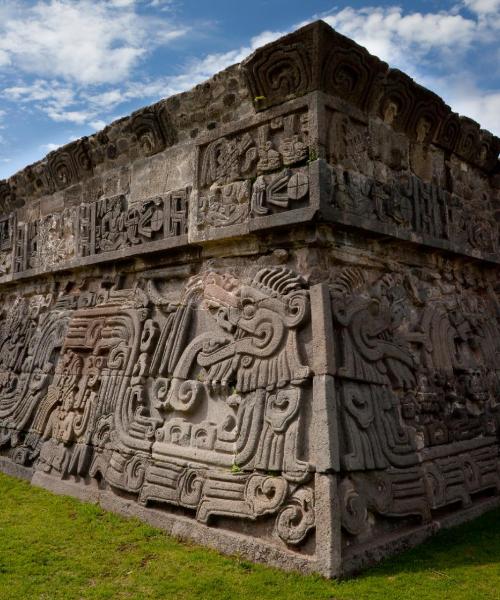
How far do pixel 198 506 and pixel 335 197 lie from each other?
97.0 inches

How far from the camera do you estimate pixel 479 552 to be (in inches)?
157

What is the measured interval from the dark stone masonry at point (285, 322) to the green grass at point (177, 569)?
0.16 m

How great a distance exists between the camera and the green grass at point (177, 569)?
3.36 meters

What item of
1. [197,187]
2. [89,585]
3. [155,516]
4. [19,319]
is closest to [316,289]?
[197,187]

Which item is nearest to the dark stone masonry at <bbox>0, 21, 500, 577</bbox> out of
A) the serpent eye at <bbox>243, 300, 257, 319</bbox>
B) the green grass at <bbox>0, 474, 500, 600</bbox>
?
the serpent eye at <bbox>243, 300, 257, 319</bbox>

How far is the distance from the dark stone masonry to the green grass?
0.16 m

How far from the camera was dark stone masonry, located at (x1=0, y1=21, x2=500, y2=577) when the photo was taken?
396cm

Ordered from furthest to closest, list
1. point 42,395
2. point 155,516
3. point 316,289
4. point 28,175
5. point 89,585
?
point 28,175, point 42,395, point 155,516, point 316,289, point 89,585

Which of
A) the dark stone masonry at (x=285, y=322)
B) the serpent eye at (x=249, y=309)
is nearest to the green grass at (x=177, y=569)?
the dark stone masonry at (x=285, y=322)

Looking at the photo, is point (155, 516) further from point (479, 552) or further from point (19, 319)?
point (19, 319)

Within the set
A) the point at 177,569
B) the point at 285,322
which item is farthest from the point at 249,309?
the point at 177,569

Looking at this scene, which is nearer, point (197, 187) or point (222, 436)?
point (222, 436)

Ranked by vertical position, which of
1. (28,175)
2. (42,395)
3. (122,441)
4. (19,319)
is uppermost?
(28,175)

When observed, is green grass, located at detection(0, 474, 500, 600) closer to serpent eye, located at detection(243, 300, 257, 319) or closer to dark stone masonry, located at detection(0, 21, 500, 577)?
dark stone masonry, located at detection(0, 21, 500, 577)
